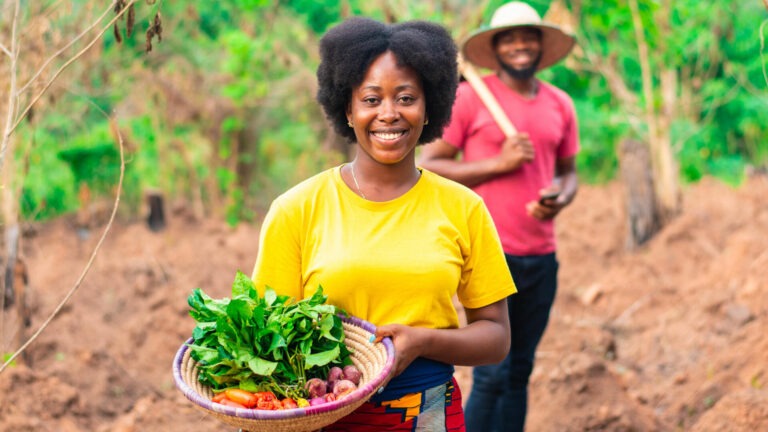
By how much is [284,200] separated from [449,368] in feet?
2.17

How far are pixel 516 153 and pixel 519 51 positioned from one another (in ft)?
1.85

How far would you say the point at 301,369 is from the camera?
7.30ft

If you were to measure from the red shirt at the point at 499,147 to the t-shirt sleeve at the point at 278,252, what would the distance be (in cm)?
153

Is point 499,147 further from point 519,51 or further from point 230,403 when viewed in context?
point 230,403

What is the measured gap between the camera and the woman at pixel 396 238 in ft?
7.57

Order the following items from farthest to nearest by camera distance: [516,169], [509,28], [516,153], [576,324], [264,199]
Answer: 1. [264,199]
2. [576,324]
3. [509,28]
4. [516,169]
5. [516,153]

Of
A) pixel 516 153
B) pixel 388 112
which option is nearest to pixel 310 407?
pixel 388 112

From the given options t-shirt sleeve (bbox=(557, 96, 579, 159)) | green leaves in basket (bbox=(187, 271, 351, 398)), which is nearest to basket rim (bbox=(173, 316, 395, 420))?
green leaves in basket (bbox=(187, 271, 351, 398))

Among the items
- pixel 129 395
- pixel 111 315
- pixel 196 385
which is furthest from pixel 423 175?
pixel 111 315

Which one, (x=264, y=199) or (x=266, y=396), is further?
(x=264, y=199)

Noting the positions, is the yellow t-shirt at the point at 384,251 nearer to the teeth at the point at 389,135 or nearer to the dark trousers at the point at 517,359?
the teeth at the point at 389,135

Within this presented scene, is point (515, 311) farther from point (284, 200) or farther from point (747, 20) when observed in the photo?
point (747, 20)

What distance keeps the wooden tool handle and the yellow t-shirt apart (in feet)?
4.17

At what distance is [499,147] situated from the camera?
3.74 meters
